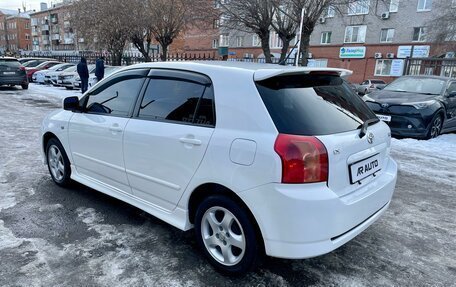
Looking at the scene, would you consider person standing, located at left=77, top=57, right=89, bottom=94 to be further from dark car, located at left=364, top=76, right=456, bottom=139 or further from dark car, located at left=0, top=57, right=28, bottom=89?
dark car, located at left=364, top=76, right=456, bottom=139

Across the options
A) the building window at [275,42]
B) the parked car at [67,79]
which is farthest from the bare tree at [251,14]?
the building window at [275,42]

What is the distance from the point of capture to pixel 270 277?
2.68m

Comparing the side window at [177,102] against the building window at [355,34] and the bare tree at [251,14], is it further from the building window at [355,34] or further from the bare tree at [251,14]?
the building window at [355,34]

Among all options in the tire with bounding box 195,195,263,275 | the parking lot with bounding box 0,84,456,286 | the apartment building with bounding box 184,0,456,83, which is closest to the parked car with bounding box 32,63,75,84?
the apartment building with bounding box 184,0,456,83

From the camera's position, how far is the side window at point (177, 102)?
2.76 metres

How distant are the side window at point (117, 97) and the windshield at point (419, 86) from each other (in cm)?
808

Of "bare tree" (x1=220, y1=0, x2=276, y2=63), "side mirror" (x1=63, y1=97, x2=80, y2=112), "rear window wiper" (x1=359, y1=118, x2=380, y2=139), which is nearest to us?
"rear window wiper" (x1=359, y1=118, x2=380, y2=139)

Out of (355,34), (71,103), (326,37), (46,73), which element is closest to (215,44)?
(326,37)

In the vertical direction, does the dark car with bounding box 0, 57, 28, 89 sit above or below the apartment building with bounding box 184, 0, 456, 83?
below

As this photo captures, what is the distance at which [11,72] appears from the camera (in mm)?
17203

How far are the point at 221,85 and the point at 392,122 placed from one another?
6.75m

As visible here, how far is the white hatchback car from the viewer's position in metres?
2.28

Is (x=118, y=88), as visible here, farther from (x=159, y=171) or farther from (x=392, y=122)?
(x=392, y=122)

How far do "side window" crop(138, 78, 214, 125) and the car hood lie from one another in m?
6.74
